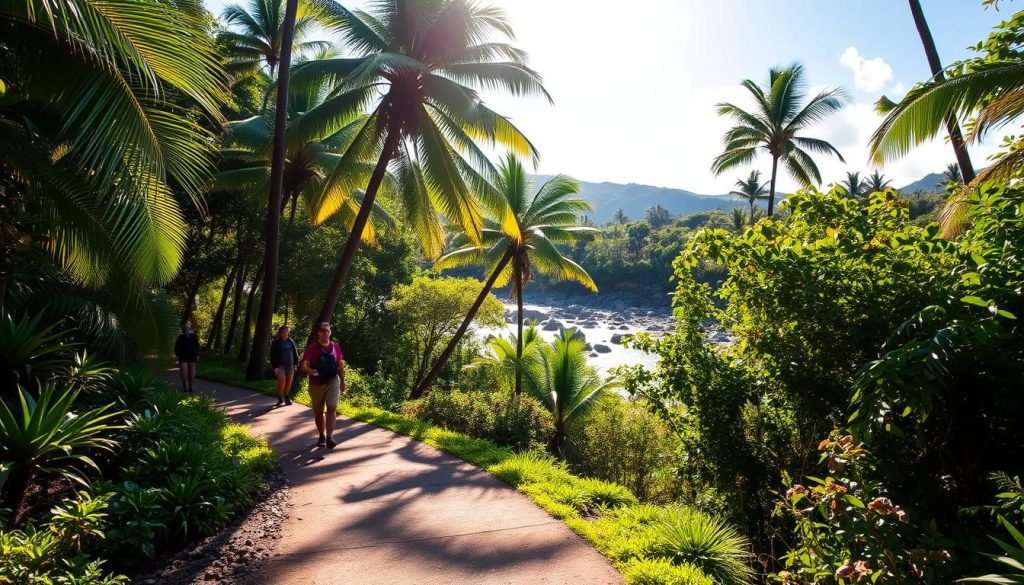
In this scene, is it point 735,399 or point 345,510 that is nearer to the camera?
point 345,510

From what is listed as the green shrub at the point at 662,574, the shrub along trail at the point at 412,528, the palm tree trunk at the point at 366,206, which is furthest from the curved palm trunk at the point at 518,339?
the green shrub at the point at 662,574

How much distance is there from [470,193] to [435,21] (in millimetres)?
3645

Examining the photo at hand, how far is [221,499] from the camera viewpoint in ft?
12.8

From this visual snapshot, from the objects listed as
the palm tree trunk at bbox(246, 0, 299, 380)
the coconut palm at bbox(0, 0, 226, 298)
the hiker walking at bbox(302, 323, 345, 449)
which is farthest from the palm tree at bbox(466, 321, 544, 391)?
the coconut palm at bbox(0, 0, 226, 298)

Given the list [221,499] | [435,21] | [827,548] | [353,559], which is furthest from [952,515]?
[435,21]

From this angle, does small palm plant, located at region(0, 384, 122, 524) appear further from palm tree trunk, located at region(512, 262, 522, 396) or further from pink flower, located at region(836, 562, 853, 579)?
palm tree trunk, located at region(512, 262, 522, 396)

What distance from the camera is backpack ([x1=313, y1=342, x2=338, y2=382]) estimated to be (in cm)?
614

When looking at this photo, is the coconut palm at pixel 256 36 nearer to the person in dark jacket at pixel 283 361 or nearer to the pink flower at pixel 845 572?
the person in dark jacket at pixel 283 361

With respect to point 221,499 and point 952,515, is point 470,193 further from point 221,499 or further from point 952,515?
point 952,515

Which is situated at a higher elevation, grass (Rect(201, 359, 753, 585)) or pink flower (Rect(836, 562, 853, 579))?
pink flower (Rect(836, 562, 853, 579))

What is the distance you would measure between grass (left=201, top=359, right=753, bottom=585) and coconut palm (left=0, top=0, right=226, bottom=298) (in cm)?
420

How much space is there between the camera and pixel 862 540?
114 inches

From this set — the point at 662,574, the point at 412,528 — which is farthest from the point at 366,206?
the point at 662,574

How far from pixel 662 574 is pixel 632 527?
0.94 metres
